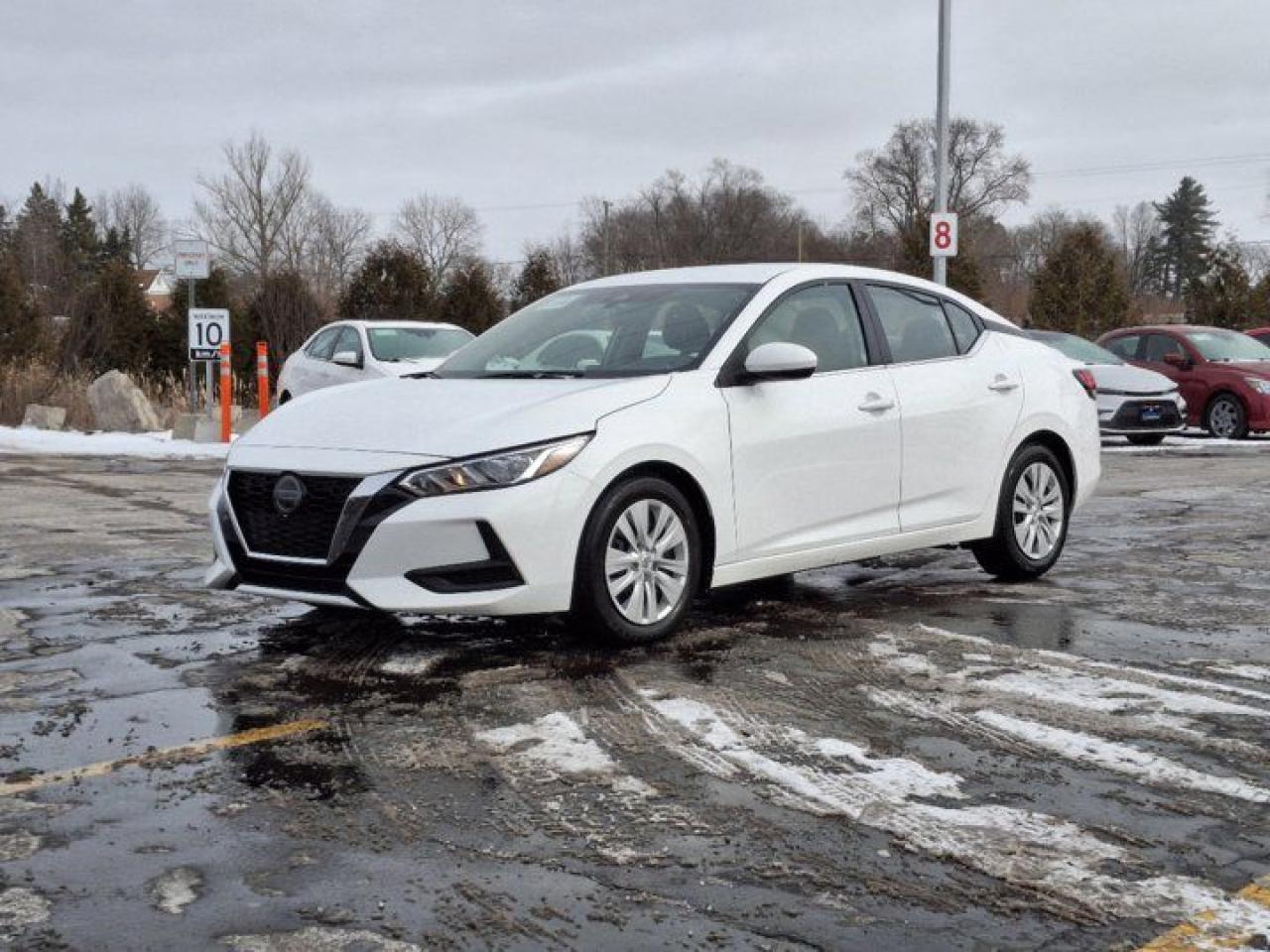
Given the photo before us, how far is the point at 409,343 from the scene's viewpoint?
16953mm

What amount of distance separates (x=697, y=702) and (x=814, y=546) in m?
1.67

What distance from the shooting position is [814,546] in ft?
21.7

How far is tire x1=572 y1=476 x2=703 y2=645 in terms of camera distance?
18.8ft

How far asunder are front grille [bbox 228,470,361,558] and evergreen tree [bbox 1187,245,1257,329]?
34229mm

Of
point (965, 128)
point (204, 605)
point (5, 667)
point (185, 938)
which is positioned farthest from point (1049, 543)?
point (965, 128)

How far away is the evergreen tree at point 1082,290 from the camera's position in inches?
1364

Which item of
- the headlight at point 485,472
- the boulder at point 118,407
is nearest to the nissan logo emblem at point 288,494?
the headlight at point 485,472

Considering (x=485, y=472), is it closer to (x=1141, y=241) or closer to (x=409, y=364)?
(x=409, y=364)

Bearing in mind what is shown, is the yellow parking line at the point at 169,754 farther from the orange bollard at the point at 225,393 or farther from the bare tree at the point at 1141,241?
the bare tree at the point at 1141,241

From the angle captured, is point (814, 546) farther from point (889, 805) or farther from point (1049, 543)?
point (889, 805)

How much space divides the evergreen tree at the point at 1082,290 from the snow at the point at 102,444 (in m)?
21.9

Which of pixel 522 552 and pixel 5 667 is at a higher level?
pixel 522 552

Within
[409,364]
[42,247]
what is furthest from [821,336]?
[42,247]

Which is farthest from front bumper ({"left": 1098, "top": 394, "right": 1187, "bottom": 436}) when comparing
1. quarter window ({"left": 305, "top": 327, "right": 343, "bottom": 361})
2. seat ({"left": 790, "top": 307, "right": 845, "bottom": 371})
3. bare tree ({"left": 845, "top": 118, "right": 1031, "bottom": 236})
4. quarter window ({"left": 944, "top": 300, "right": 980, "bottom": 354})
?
bare tree ({"left": 845, "top": 118, "right": 1031, "bottom": 236})
